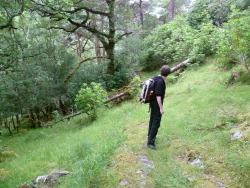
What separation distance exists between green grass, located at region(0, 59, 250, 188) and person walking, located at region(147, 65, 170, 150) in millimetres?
379

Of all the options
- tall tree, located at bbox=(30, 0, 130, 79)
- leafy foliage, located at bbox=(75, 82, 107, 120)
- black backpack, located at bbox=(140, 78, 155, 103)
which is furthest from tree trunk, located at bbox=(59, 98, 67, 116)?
black backpack, located at bbox=(140, 78, 155, 103)

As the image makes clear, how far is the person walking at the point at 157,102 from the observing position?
5.58 meters

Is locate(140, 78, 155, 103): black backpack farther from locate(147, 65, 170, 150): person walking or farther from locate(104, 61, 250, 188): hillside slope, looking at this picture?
locate(104, 61, 250, 188): hillside slope

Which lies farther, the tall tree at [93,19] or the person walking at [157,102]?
the tall tree at [93,19]

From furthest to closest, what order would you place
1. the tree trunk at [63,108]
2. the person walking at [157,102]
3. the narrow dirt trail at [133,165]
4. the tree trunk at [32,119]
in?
the tree trunk at [63,108], the tree trunk at [32,119], the person walking at [157,102], the narrow dirt trail at [133,165]

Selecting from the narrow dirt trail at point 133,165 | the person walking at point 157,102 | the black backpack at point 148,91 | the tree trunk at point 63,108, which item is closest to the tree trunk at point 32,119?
the tree trunk at point 63,108

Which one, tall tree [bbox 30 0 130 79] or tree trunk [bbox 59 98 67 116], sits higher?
tall tree [bbox 30 0 130 79]

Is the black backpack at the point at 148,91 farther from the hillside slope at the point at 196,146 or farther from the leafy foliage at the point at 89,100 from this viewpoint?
the leafy foliage at the point at 89,100

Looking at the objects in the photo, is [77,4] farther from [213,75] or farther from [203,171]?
[203,171]

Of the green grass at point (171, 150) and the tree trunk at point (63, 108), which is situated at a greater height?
the green grass at point (171, 150)

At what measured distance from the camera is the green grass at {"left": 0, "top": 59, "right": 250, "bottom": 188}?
181 inches

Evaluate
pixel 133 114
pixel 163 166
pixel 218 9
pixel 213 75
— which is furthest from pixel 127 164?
pixel 218 9

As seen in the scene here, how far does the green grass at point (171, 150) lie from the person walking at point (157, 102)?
38 centimetres

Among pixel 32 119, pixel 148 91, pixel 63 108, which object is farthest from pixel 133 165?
pixel 63 108
